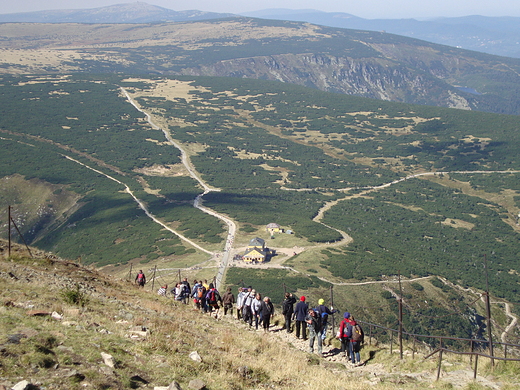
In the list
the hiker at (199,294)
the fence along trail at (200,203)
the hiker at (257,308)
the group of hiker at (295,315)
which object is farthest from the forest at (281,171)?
the hiker at (257,308)

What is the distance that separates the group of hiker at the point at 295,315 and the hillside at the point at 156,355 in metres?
0.57

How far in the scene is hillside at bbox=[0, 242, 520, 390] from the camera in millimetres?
10641

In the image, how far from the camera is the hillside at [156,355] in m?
10.6

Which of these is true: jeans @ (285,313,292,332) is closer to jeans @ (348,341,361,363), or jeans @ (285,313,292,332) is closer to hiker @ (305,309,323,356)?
hiker @ (305,309,323,356)

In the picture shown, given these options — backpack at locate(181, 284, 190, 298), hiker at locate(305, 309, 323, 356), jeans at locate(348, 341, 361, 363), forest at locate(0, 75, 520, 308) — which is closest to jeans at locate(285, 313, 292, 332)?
hiker at locate(305, 309, 323, 356)

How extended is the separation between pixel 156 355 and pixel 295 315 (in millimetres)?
7457

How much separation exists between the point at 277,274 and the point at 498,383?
36874 millimetres

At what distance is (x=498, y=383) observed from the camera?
13.6m

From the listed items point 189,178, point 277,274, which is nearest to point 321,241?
point 277,274

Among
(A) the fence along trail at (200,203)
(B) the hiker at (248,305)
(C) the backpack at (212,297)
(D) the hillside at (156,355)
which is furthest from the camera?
(A) the fence along trail at (200,203)

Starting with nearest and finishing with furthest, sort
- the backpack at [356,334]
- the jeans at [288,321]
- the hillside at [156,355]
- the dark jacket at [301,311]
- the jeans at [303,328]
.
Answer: the hillside at [156,355] → the backpack at [356,334] → the dark jacket at [301,311] → the jeans at [303,328] → the jeans at [288,321]

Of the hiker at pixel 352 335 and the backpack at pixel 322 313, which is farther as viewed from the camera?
the backpack at pixel 322 313

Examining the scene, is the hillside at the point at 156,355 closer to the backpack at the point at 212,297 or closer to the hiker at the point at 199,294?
the backpack at the point at 212,297

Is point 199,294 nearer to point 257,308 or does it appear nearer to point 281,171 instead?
point 257,308
